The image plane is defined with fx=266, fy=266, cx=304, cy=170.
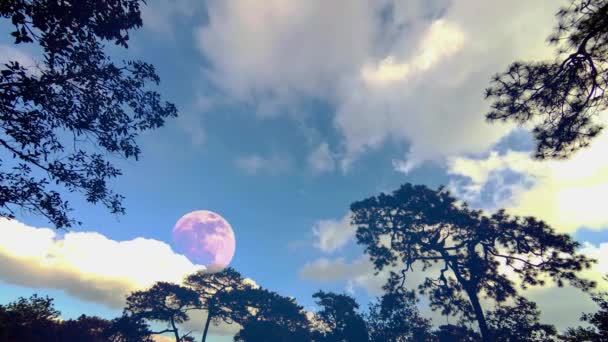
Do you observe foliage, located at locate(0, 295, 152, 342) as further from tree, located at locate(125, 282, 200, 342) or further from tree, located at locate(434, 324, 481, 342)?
tree, located at locate(434, 324, 481, 342)

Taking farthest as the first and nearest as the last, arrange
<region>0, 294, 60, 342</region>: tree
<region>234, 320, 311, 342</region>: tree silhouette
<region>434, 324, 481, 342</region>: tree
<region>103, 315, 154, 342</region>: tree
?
<region>234, 320, 311, 342</region>: tree silhouette
<region>103, 315, 154, 342</region>: tree
<region>434, 324, 481, 342</region>: tree
<region>0, 294, 60, 342</region>: tree

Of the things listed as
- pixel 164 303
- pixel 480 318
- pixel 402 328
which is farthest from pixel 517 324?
pixel 164 303

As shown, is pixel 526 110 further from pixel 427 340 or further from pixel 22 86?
pixel 427 340

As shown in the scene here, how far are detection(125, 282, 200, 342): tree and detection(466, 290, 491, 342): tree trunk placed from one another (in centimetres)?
3044

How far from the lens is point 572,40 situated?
607cm

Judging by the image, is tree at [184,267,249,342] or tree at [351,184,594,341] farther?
tree at [184,267,249,342]

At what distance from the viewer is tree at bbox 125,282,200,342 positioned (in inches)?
1216

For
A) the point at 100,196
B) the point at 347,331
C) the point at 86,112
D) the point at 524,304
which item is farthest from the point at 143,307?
the point at 524,304

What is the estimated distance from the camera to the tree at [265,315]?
33031 millimetres

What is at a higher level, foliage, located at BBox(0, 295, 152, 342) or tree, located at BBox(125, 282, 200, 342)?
tree, located at BBox(125, 282, 200, 342)

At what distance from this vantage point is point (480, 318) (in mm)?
19906

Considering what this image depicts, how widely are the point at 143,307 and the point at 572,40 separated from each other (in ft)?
131

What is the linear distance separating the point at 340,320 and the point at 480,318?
19.1 meters

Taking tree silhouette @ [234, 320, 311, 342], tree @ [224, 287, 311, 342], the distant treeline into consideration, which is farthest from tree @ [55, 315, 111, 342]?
tree silhouette @ [234, 320, 311, 342]
